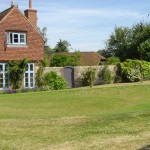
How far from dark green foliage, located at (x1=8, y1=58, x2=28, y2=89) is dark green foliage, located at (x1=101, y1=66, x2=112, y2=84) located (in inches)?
322

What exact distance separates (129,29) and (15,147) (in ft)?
211

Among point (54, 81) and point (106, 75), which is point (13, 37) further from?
point (106, 75)

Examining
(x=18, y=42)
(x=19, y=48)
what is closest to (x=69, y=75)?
(x=19, y=48)

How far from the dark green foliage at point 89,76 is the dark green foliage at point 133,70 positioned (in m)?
4.14

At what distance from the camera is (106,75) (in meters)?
41.3

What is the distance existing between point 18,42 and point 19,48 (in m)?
0.55

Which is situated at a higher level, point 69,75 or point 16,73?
point 16,73

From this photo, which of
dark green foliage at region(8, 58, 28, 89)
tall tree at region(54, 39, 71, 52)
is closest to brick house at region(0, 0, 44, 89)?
dark green foliage at region(8, 58, 28, 89)

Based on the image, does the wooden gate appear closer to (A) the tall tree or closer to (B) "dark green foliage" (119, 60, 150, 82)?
(B) "dark green foliage" (119, 60, 150, 82)

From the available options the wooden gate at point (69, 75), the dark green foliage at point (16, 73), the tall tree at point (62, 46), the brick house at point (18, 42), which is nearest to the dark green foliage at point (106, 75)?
the wooden gate at point (69, 75)

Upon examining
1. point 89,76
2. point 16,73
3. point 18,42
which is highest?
point 18,42

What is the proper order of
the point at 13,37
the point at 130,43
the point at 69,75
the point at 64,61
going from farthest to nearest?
the point at 130,43, the point at 64,61, the point at 69,75, the point at 13,37

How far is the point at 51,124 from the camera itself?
566 inches

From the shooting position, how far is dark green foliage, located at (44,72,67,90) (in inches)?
1460
